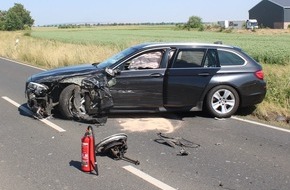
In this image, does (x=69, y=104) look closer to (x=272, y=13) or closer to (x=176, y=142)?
(x=176, y=142)

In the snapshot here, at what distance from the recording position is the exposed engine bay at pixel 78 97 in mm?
7926

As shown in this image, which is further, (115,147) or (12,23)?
(12,23)

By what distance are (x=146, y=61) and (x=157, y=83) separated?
1.73 feet

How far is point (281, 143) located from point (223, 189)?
246 centimetres

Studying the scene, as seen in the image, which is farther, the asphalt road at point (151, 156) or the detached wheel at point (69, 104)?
the detached wheel at point (69, 104)

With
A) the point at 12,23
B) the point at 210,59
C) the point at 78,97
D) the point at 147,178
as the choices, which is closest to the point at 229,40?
the point at 210,59

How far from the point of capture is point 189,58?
28.5 feet

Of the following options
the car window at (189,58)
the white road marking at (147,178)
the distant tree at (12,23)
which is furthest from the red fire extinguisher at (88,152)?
the distant tree at (12,23)

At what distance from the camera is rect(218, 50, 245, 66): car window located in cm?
879

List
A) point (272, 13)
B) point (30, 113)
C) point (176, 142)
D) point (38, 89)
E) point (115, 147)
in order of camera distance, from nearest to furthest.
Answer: point (115, 147)
point (176, 142)
point (38, 89)
point (30, 113)
point (272, 13)

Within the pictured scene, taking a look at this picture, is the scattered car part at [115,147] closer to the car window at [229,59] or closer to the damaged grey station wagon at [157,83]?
the damaged grey station wagon at [157,83]

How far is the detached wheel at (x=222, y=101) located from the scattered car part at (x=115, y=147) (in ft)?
10.5

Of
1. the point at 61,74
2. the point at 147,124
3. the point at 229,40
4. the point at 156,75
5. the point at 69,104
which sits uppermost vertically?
the point at 61,74

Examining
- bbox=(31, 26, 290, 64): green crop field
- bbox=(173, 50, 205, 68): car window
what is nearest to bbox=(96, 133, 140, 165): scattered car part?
bbox=(173, 50, 205, 68): car window
